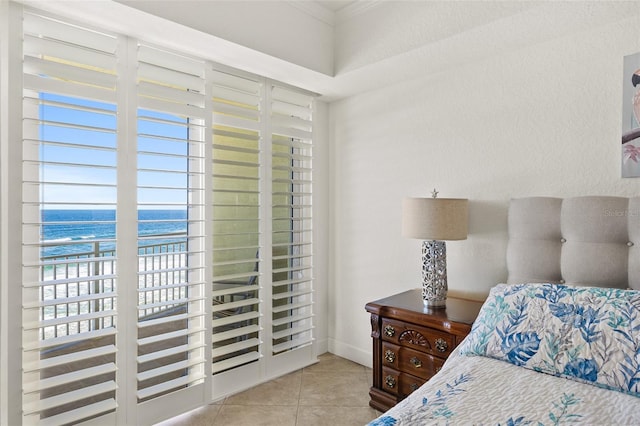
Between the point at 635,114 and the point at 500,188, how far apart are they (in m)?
0.76

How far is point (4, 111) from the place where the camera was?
181cm

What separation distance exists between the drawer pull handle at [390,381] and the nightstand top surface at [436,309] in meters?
0.43

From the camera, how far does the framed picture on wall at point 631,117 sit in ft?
6.26

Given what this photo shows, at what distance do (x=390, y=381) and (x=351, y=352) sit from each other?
0.92 m

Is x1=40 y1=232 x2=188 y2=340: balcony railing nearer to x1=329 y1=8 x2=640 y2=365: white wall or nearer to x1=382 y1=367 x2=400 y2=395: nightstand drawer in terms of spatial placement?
x1=382 y1=367 x2=400 y2=395: nightstand drawer

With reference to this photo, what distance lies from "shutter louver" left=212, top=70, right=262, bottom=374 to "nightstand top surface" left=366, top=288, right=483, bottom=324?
0.95 m

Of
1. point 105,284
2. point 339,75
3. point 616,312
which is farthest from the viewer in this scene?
point 339,75

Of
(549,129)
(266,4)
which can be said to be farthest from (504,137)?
(266,4)

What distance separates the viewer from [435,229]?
2.26 metres

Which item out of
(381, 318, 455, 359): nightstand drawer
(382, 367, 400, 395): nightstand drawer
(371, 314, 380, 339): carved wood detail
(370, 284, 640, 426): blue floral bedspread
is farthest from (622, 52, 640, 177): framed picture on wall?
(382, 367, 400, 395): nightstand drawer

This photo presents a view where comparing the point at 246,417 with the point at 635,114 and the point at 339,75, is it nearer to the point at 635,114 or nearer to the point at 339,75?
the point at 339,75

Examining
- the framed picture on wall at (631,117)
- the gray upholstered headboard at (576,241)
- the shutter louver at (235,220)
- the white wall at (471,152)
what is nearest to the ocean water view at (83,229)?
the shutter louver at (235,220)

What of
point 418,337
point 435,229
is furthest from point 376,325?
point 435,229

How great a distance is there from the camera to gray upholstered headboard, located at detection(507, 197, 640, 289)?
182cm
